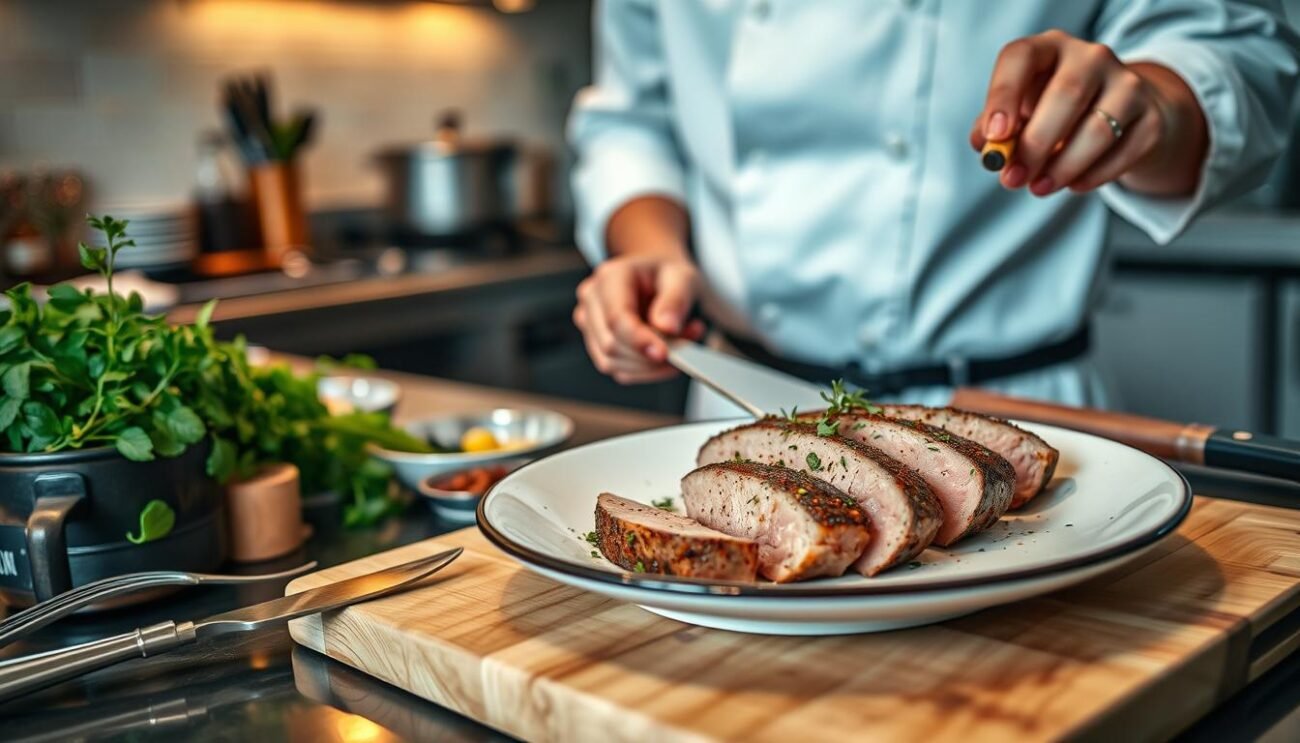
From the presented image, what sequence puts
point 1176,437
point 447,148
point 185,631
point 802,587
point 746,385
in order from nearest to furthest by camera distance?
point 802,587 → point 185,631 → point 1176,437 → point 746,385 → point 447,148

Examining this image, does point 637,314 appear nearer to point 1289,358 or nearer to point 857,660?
point 857,660

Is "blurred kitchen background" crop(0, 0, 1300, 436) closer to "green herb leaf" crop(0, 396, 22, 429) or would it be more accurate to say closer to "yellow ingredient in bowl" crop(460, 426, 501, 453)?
"yellow ingredient in bowl" crop(460, 426, 501, 453)

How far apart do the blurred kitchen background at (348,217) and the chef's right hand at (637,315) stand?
1.40m

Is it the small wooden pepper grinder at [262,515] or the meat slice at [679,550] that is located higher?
the meat slice at [679,550]

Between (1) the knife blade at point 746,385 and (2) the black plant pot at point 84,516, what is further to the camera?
(1) the knife blade at point 746,385

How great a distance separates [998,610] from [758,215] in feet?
2.91

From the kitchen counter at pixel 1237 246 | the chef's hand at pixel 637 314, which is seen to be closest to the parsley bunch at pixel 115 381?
the chef's hand at pixel 637 314

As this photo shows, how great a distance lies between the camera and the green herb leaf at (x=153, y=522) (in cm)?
88

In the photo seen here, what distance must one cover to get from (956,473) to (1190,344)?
240cm

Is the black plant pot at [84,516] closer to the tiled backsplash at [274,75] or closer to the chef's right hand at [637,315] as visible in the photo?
the chef's right hand at [637,315]

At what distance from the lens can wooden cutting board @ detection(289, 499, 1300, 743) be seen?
2.01 ft

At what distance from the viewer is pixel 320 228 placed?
134 inches

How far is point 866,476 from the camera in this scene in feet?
2.58

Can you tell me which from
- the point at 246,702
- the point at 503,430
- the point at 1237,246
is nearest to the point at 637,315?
the point at 503,430
